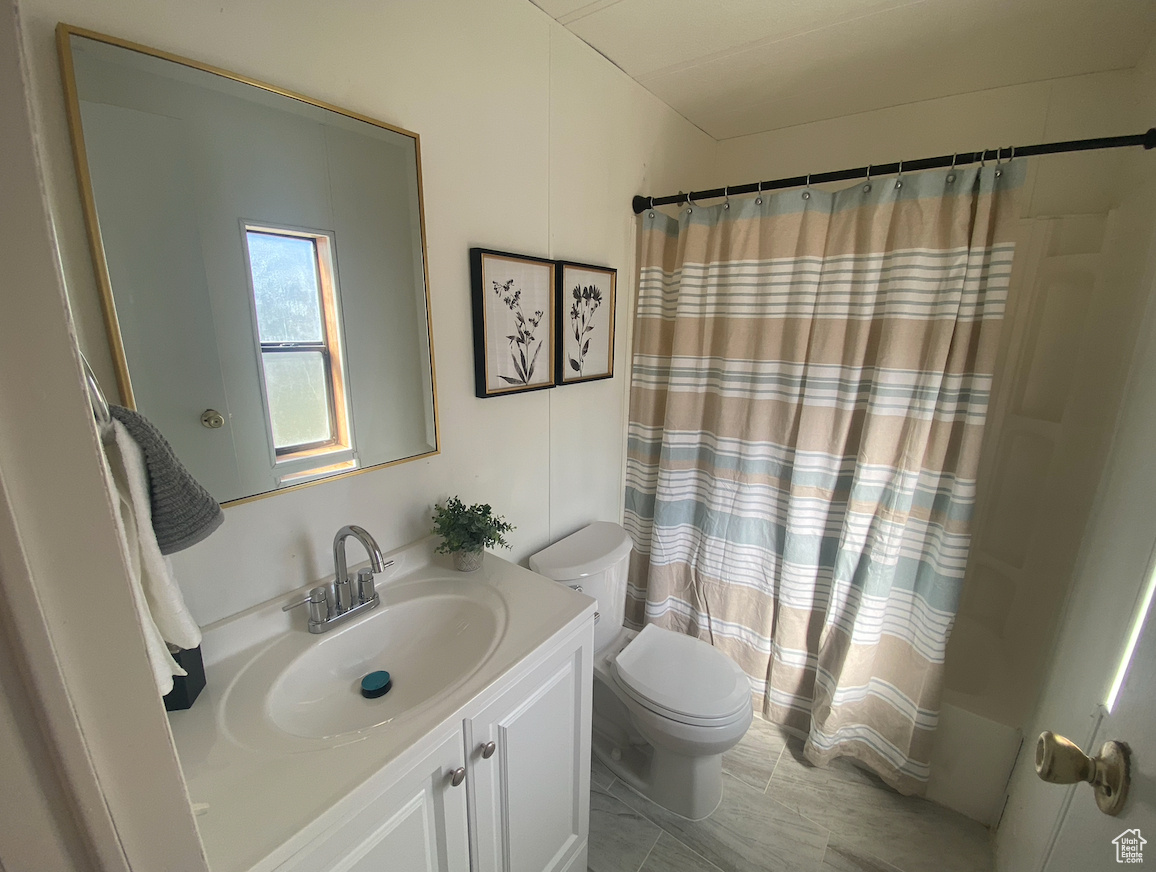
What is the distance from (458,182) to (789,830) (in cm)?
213

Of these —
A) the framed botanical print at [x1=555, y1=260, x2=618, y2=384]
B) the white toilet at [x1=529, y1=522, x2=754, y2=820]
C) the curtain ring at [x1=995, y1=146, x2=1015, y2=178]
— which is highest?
the curtain ring at [x1=995, y1=146, x2=1015, y2=178]

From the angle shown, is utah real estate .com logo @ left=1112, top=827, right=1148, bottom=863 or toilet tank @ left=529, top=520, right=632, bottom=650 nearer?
utah real estate .com logo @ left=1112, top=827, right=1148, bottom=863

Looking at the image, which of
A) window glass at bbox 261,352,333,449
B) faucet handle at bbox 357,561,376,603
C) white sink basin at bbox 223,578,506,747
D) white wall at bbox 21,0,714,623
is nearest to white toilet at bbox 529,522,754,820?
white wall at bbox 21,0,714,623

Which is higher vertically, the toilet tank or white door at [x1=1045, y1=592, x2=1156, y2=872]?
white door at [x1=1045, y1=592, x2=1156, y2=872]

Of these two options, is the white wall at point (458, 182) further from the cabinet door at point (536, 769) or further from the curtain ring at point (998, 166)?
the curtain ring at point (998, 166)

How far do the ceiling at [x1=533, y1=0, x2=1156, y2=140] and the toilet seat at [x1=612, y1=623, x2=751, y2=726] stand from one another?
1889 mm

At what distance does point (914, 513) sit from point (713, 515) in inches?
25.5

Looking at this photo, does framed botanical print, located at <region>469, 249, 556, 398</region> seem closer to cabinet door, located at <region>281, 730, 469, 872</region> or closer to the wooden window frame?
the wooden window frame

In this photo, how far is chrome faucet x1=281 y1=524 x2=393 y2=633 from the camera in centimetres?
99

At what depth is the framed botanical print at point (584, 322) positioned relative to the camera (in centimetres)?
154

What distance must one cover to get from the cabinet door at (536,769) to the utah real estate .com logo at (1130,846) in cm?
82

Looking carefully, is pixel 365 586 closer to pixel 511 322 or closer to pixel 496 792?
pixel 496 792

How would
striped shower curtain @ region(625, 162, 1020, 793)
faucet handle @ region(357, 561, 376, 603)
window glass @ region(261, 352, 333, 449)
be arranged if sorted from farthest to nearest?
striped shower curtain @ region(625, 162, 1020, 793)
faucet handle @ region(357, 561, 376, 603)
window glass @ region(261, 352, 333, 449)

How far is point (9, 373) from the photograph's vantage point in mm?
269
